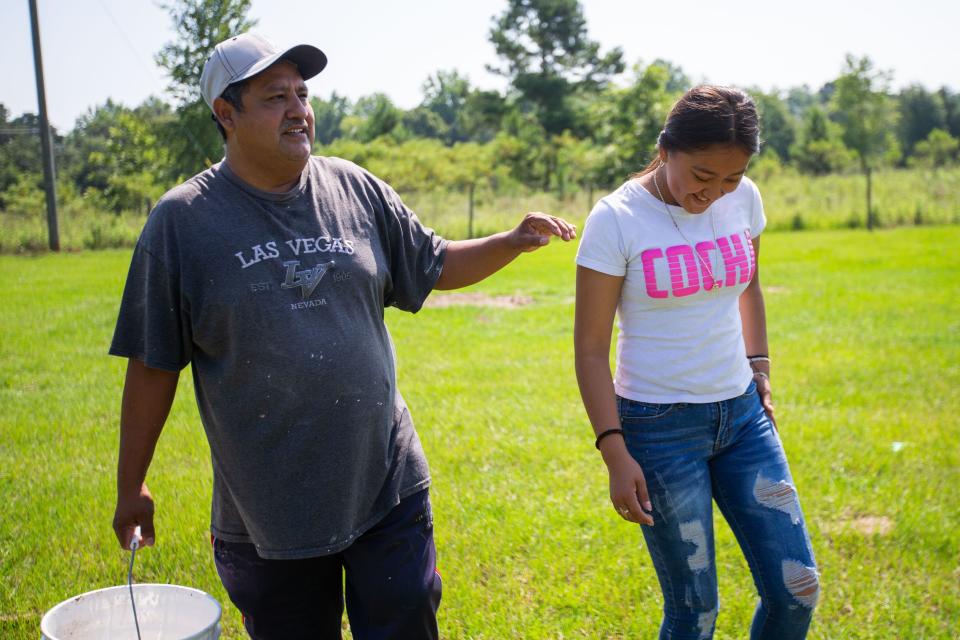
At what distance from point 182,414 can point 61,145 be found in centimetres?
3513

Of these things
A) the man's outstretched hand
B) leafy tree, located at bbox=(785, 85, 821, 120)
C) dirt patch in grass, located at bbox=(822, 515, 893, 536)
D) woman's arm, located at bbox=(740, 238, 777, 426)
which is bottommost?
dirt patch in grass, located at bbox=(822, 515, 893, 536)

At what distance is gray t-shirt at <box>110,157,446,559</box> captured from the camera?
7.64 ft

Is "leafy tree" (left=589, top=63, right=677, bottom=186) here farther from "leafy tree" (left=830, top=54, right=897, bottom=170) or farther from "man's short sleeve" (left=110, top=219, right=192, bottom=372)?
"man's short sleeve" (left=110, top=219, right=192, bottom=372)

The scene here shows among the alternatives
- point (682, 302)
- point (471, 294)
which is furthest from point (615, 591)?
point (471, 294)

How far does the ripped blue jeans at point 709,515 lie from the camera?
251cm

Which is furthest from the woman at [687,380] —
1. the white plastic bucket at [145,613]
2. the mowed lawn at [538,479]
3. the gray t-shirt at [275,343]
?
the white plastic bucket at [145,613]

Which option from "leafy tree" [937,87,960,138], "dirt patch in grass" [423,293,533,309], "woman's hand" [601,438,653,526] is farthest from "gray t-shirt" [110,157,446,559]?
"leafy tree" [937,87,960,138]

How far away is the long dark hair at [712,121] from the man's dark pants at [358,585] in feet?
4.31

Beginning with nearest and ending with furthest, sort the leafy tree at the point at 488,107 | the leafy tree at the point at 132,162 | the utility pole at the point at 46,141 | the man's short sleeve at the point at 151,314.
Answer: the man's short sleeve at the point at 151,314 < the utility pole at the point at 46,141 < the leafy tree at the point at 132,162 < the leafy tree at the point at 488,107

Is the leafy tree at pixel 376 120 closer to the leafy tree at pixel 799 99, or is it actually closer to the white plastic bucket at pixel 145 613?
the white plastic bucket at pixel 145 613

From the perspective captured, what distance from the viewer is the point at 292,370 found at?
2.36 meters

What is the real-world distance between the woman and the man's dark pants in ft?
2.00

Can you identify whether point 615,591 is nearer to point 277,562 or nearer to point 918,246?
point 277,562

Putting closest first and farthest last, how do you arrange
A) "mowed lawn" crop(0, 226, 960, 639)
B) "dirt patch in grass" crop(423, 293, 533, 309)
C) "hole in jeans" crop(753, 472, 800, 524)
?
"hole in jeans" crop(753, 472, 800, 524) < "mowed lawn" crop(0, 226, 960, 639) < "dirt patch in grass" crop(423, 293, 533, 309)
